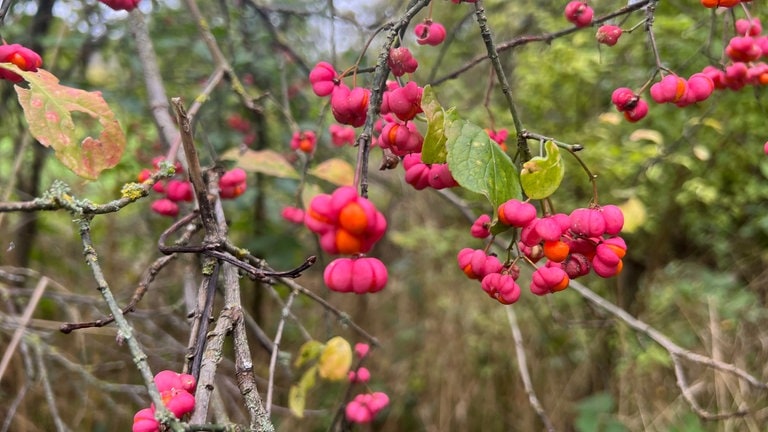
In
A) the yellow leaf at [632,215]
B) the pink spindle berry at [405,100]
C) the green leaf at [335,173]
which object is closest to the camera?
the pink spindle berry at [405,100]

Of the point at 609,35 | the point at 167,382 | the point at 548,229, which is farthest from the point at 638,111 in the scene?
the point at 167,382

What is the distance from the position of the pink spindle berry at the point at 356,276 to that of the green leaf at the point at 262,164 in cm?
79

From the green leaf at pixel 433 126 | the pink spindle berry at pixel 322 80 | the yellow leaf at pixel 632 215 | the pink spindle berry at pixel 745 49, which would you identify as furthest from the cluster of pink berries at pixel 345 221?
the yellow leaf at pixel 632 215

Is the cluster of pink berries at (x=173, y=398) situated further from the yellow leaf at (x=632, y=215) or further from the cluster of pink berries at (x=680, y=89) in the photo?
the yellow leaf at (x=632, y=215)

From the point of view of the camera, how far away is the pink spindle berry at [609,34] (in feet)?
3.80

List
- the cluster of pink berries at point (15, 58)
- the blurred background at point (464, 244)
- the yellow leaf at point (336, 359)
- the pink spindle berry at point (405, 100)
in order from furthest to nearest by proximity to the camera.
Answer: the blurred background at point (464, 244)
the yellow leaf at point (336, 359)
the cluster of pink berries at point (15, 58)
the pink spindle berry at point (405, 100)

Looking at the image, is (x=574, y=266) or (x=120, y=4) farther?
(x=120, y=4)

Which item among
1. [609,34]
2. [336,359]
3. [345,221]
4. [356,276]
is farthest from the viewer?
[336,359]

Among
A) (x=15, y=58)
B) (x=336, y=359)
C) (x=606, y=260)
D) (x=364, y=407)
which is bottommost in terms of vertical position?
(x=364, y=407)

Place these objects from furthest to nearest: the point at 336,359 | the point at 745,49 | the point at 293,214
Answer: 1. the point at 293,214
2. the point at 336,359
3. the point at 745,49

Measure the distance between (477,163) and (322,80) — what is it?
0.96 ft

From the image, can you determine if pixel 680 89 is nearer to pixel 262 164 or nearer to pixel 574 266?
pixel 574 266

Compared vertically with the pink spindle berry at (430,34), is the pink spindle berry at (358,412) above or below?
below

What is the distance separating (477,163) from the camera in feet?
2.43
